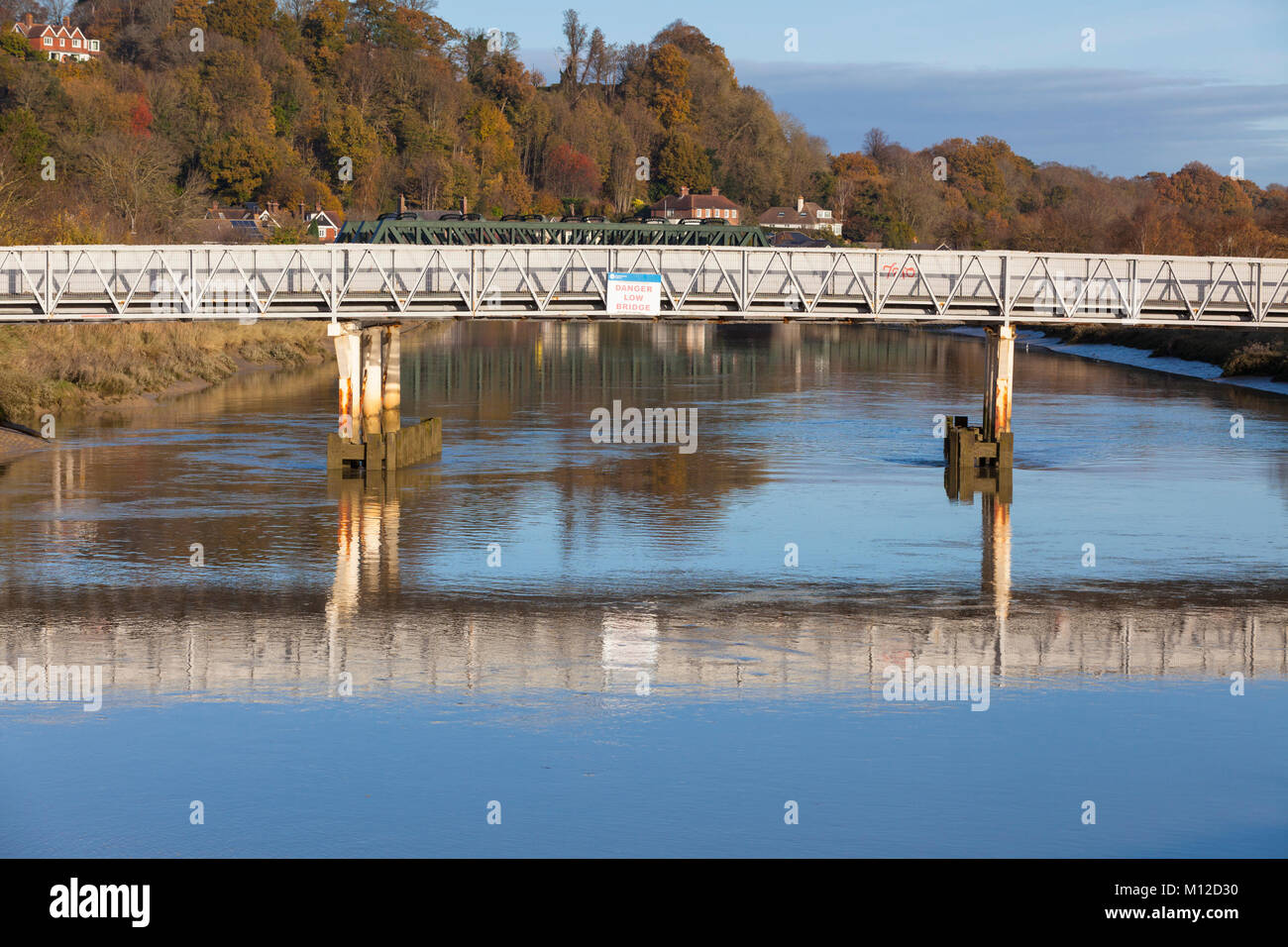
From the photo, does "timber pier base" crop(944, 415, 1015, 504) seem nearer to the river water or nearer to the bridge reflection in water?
the river water

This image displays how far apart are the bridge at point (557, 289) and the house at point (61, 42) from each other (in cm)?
16282

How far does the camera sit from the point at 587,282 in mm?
45906

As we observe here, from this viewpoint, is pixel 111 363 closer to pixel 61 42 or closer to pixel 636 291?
pixel 636 291

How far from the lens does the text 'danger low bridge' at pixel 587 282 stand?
1678 inches

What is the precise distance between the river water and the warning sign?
4.87 metres

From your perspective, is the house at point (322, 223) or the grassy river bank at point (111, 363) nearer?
the grassy river bank at point (111, 363)

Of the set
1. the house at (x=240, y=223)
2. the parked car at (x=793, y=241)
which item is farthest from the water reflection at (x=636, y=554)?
the parked car at (x=793, y=241)

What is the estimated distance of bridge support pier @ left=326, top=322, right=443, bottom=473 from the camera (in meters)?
42.8

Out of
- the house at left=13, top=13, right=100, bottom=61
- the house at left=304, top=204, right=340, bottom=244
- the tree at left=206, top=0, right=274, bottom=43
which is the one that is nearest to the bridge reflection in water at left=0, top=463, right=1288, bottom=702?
the house at left=304, top=204, right=340, bottom=244

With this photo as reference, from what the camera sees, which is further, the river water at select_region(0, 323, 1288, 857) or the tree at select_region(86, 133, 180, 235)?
the tree at select_region(86, 133, 180, 235)

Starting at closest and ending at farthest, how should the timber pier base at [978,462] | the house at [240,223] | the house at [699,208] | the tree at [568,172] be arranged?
the timber pier base at [978,462], the house at [240,223], the house at [699,208], the tree at [568,172]

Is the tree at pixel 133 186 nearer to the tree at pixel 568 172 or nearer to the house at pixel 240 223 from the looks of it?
the house at pixel 240 223

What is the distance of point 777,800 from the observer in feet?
61.1

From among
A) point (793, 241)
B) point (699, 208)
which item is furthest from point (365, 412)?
point (699, 208)
